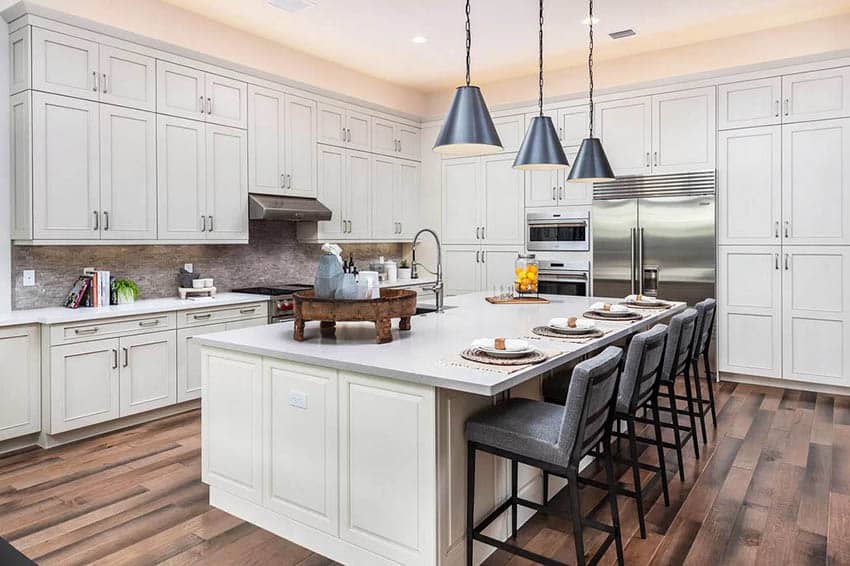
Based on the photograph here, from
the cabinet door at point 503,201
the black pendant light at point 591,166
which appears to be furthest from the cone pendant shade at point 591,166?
the cabinet door at point 503,201

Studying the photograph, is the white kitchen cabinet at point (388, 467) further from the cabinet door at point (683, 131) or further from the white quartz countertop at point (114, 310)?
the cabinet door at point (683, 131)

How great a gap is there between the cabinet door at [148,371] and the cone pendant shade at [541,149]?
9.18 feet

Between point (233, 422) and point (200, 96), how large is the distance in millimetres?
3067

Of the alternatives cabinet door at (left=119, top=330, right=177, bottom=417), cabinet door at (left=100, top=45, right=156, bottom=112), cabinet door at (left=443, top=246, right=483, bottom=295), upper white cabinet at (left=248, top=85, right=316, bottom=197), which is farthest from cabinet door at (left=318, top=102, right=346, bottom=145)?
cabinet door at (left=119, top=330, right=177, bottom=417)

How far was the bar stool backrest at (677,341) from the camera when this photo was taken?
323 centimetres

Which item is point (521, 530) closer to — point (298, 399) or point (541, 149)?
point (298, 399)

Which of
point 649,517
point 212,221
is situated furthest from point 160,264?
point 649,517

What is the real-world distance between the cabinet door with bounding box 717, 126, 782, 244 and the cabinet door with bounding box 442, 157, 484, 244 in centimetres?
251

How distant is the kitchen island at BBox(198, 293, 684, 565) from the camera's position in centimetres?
219

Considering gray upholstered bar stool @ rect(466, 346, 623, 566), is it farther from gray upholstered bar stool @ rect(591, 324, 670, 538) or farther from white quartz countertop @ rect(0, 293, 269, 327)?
white quartz countertop @ rect(0, 293, 269, 327)

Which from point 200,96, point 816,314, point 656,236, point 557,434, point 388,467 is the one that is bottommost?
point 388,467

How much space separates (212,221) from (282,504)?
2968mm

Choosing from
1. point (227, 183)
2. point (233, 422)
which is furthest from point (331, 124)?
point (233, 422)

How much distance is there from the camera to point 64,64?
13.0 feet
